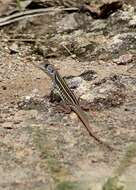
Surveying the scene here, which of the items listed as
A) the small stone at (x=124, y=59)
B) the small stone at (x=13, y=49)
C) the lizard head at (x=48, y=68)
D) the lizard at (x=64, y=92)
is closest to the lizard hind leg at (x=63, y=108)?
the lizard at (x=64, y=92)

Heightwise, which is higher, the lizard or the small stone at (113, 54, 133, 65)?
the lizard

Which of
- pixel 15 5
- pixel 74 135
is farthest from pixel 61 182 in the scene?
pixel 15 5

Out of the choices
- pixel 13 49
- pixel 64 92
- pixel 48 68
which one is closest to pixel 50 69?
pixel 48 68

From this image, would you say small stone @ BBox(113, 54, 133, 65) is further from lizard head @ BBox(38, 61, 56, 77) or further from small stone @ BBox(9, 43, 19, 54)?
small stone @ BBox(9, 43, 19, 54)

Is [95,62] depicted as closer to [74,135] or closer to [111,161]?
[74,135]

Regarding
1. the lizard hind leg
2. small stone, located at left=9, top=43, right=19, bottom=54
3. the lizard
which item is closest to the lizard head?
the lizard

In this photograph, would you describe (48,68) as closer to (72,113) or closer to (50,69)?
(50,69)

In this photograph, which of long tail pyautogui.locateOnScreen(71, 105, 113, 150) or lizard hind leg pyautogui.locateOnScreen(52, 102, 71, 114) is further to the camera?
lizard hind leg pyautogui.locateOnScreen(52, 102, 71, 114)

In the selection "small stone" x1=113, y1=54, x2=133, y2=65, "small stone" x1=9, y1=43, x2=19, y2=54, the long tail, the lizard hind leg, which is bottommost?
"small stone" x1=9, y1=43, x2=19, y2=54
